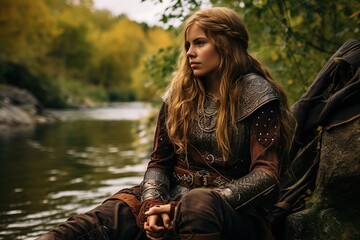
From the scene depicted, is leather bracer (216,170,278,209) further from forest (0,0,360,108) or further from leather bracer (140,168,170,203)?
forest (0,0,360,108)

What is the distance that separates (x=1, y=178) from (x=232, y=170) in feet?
19.2

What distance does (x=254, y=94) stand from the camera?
2.81 metres

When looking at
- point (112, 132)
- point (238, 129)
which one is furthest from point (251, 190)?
point (112, 132)

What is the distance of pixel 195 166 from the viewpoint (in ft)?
9.68

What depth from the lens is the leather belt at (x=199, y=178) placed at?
2820 millimetres

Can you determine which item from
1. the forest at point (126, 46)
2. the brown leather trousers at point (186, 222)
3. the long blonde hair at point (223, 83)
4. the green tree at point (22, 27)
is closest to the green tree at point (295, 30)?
the forest at point (126, 46)

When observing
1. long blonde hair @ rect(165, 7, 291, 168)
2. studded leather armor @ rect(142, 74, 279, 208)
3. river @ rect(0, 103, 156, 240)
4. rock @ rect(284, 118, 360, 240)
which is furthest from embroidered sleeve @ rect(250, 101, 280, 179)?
river @ rect(0, 103, 156, 240)

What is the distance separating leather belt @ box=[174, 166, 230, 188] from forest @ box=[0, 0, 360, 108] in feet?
4.92

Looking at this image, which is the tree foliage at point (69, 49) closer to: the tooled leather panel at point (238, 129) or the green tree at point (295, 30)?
the green tree at point (295, 30)

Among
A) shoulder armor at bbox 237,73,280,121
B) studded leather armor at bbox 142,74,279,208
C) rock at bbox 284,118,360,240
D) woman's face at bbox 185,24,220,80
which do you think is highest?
woman's face at bbox 185,24,220,80

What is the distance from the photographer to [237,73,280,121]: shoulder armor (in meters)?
2.74

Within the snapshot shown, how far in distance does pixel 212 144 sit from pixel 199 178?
211mm

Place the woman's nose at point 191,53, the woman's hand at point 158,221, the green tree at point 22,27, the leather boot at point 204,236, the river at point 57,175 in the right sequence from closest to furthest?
the leather boot at point 204,236, the woman's hand at point 158,221, the woman's nose at point 191,53, the river at point 57,175, the green tree at point 22,27

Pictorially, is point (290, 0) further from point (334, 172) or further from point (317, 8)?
point (334, 172)
